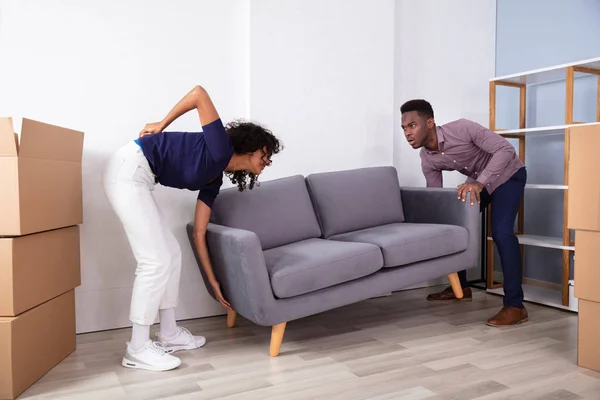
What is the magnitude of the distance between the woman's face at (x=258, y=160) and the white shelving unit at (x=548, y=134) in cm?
173

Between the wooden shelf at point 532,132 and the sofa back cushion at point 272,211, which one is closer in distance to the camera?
the sofa back cushion at point 272,211

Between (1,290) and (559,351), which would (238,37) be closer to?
(1,290)

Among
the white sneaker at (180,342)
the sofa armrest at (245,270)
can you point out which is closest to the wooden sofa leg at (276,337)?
the sofa armrest at (245,270)

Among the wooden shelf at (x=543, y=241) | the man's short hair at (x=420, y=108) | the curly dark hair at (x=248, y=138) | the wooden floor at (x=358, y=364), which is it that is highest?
the man's short hair at (x=420, y=108)

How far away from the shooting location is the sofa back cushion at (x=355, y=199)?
3.10m

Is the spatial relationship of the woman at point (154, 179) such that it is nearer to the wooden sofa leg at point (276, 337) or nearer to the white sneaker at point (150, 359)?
the white sneaker at point (150, 359)

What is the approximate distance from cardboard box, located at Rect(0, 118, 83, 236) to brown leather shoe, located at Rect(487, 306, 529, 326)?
212 cm

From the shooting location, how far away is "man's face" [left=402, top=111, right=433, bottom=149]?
316 centimetres

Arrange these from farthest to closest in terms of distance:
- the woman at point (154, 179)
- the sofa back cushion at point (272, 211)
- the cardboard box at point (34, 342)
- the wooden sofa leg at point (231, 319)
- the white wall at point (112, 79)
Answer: the wooden sofa leg at point (231, 319) < the sofa back cushion at point (272, 211) < the white wall at point (112, 79) < the woman at point (154, 179) < the cardboard box at point (34, 342)

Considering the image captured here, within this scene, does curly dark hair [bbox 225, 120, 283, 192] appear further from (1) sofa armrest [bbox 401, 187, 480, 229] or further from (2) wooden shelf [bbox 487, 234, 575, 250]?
(2) wooden shelf [bbox 487, 234, 575, 250]

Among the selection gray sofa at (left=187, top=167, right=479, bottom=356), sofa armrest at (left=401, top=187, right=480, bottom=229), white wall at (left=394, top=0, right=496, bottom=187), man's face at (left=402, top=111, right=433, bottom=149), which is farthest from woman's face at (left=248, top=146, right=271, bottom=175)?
white wall at (left=394, top=0, right=496, bottom=187)

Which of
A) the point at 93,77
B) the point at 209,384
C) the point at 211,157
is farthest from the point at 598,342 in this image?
the point at 93,77

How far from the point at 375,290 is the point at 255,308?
0.65m

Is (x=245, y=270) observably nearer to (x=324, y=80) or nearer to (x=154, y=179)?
(x=154, y=179)
